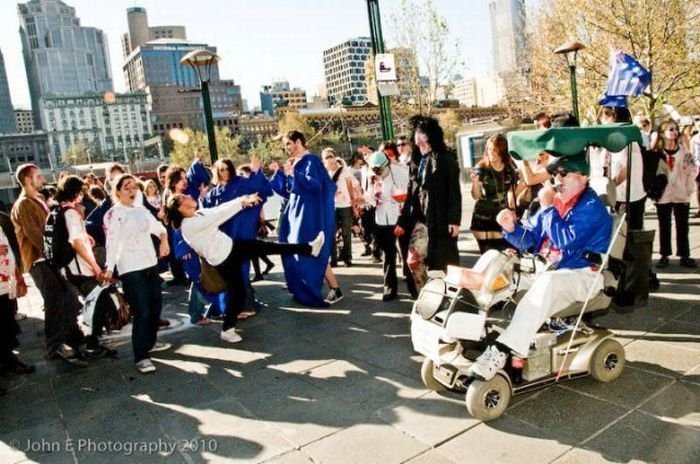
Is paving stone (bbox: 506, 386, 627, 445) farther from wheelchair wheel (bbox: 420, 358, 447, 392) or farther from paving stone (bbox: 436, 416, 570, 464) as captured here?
wheelchair wheel (bbox: 420, 358, 447, 392)

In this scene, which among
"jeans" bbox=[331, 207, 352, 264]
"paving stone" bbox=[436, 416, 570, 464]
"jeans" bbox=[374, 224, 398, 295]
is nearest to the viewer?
"paving stone" bbox=[436, 416, 570, 464]

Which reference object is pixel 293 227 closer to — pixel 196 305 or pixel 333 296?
pixel 333 296

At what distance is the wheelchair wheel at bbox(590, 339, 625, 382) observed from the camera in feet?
11.5

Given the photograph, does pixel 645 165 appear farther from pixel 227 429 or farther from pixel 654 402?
pixel 227 429

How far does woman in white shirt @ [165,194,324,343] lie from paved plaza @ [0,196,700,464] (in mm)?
481

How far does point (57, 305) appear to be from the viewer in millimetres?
5098

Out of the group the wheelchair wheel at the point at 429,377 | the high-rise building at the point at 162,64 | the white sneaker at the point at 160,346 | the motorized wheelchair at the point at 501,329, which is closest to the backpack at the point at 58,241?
the white sneaker at the point at 160,346

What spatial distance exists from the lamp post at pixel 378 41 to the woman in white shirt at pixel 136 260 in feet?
20.9

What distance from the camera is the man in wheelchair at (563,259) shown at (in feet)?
10.6

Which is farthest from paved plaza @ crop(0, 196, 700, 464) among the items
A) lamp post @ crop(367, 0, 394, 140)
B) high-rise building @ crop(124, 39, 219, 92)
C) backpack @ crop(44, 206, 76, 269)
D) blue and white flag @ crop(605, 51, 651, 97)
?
high-rise building @ crop(124, 39, 219, 92)

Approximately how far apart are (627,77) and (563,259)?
2198mm

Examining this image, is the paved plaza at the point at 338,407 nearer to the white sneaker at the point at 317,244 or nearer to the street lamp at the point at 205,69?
the white sneaker at the point at 317,244

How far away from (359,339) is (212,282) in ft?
5.16

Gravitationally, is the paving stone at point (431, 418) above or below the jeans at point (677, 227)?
below
